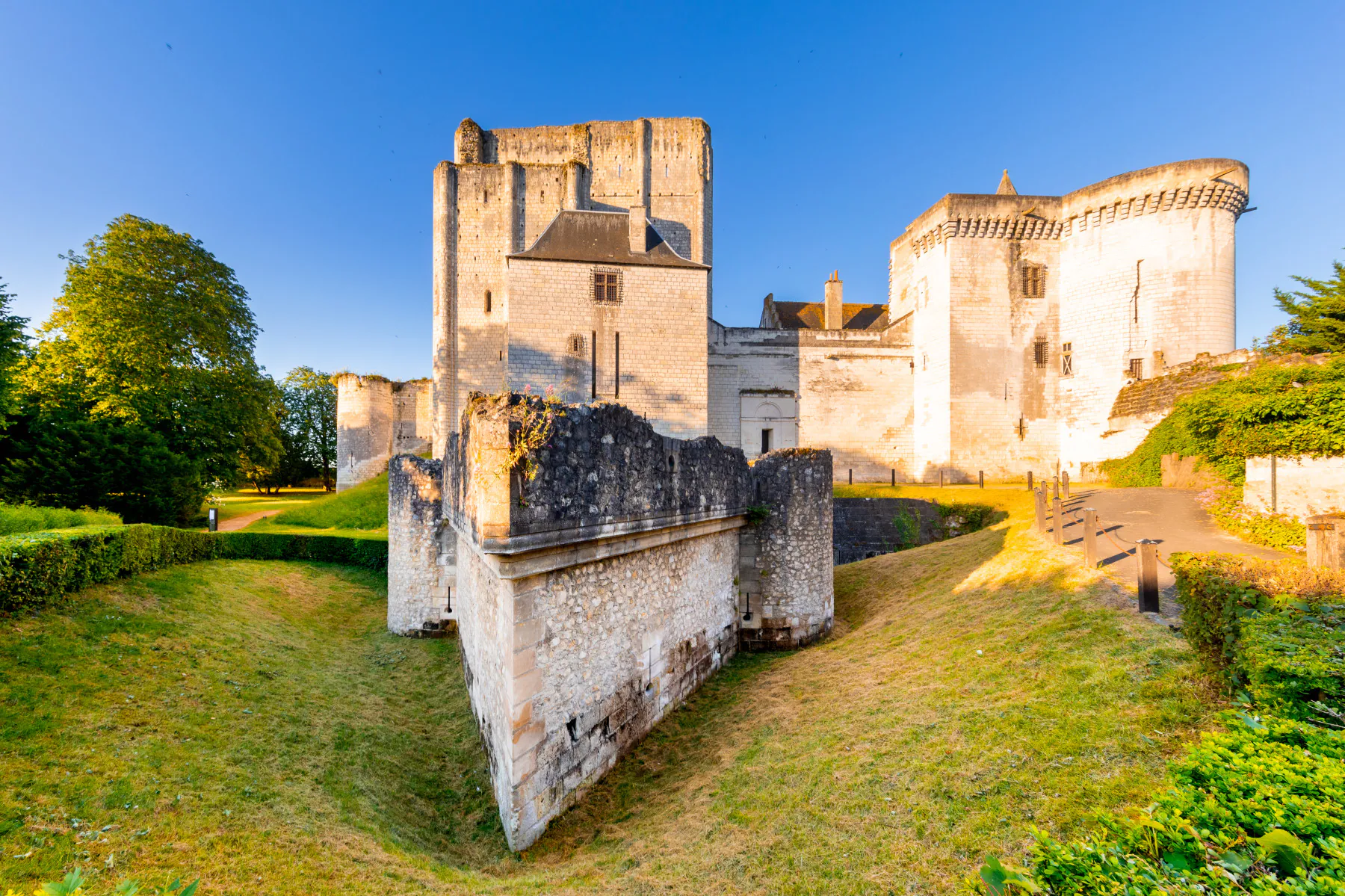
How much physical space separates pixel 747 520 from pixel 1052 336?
22718 millimetres

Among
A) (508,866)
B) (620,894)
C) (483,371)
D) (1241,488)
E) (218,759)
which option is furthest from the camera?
(483,371)

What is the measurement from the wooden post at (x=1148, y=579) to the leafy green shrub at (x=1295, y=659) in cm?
271

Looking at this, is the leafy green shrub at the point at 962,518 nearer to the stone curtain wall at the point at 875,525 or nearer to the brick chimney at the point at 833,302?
the stone curtain wall at the point at 875,525

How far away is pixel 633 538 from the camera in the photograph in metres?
6.58

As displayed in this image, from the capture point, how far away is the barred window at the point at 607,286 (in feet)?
70.3

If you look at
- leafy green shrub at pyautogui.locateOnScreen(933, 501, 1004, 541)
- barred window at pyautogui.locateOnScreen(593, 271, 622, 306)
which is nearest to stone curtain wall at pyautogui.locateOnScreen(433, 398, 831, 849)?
leafy green shrub at pyautogui.locateOnScreen(933, 501, 1004, 541)

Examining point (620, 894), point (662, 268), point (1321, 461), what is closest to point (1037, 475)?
point (1321, 461)

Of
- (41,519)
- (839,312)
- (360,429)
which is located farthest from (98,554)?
(839,312)

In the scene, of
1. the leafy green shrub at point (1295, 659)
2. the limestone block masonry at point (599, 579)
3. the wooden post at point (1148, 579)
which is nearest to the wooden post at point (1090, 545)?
the wooden post at point (1148, 579)

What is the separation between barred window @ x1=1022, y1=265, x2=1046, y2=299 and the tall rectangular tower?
600 inches

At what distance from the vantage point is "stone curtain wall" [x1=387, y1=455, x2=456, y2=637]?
37.0ft

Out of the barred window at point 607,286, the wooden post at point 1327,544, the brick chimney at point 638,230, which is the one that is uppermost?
the brick chimney at point 638,230

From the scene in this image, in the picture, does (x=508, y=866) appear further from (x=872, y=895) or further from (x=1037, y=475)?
(x=1037, y=475)

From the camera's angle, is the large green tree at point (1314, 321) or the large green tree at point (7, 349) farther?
the large green tree at point (1314, 321)
